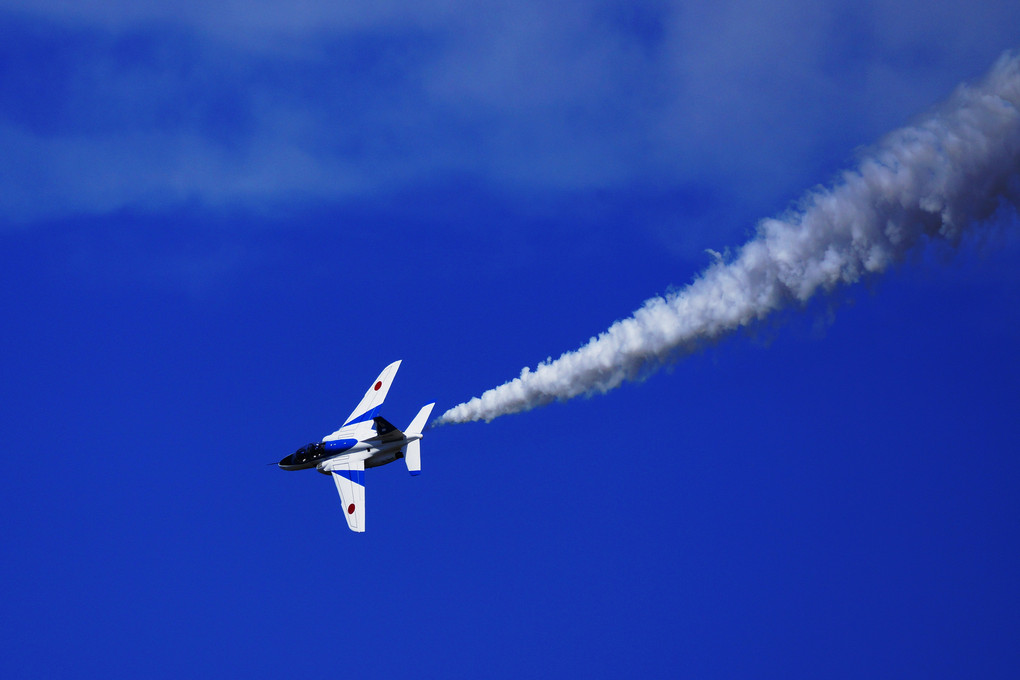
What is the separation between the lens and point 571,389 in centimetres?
4953

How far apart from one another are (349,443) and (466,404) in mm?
7122

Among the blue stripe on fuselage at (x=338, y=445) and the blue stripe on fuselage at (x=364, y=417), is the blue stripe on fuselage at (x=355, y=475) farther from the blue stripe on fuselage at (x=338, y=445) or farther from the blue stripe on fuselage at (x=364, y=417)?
the blue stripe on fuselage at (x=364, y=417)

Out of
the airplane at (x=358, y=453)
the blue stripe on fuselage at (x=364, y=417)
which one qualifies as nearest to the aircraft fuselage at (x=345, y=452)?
the airplane at (x=358, y=453)

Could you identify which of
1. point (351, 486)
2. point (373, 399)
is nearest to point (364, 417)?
point (373, 399)

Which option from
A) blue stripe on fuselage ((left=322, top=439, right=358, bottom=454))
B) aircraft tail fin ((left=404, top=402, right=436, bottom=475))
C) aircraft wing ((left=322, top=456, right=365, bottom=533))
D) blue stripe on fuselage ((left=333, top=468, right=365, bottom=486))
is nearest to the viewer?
A: aircraft tail fin ((left=404, top=402, right=436, bottom=475))

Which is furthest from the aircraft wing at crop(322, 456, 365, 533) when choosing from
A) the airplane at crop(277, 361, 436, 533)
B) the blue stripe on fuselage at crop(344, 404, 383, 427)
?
the blue stripe on fuselage at crop(344, 404, 383, 427)

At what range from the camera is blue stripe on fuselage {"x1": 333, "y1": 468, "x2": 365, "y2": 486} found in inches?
2095

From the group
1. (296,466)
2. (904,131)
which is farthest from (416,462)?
(904,131)

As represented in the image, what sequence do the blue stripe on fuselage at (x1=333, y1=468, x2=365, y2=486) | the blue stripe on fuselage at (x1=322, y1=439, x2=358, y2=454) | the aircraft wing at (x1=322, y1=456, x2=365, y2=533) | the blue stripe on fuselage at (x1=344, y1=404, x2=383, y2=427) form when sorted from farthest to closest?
the blue stripe on fuselage at (x1=344, y1=404, x2=383, y2=427)
the blue stripe on fuselage at (x1=322, y1=439, x2=358, y2=454)
the blue stripe on fuselage at (x1=333, y1=468, x2=365, y2=486)
the aircraft wing at (x1=322, y1=456, x2=365, y2=533)

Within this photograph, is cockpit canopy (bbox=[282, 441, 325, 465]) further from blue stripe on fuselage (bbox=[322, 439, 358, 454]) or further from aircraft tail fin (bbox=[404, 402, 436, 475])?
aircraft tail fin (bbox=[404, 402, 436, 475])

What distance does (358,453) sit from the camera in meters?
53.7

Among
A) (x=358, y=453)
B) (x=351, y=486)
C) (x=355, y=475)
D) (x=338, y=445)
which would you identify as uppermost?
(x=338, y=445)

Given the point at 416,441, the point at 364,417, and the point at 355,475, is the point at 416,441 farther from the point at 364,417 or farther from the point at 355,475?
the point at 364,417

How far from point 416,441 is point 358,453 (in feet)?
12.8
